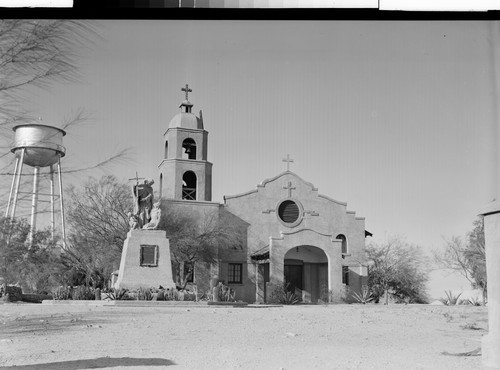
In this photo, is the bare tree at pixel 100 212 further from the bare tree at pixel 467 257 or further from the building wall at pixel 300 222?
the bare tree at pixel 467 257

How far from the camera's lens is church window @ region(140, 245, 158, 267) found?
1171 centimetres

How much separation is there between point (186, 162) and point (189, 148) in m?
0.52

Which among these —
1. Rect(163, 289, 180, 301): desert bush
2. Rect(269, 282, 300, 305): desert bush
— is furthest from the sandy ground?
Rect(269, 282, 300, 305): desert bush

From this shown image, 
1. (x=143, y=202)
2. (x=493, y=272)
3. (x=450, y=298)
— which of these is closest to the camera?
(x=493, y=272)

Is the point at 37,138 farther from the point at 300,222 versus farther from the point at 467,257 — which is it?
the point at 300,222

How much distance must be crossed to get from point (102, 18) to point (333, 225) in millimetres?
15650

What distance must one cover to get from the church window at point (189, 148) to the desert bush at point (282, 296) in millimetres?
4830

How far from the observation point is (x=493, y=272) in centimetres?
452

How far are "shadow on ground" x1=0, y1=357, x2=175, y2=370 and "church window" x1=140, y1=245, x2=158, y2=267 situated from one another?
678 centimetres

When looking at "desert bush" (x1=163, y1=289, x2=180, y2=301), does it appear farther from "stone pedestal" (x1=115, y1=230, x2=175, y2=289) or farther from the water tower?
the water tower

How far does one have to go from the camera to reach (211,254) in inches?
739

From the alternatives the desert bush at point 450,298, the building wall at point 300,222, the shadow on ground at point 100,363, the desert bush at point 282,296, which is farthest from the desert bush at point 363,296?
the shadow on ground at point 100,363

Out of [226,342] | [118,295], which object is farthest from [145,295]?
[226,342]

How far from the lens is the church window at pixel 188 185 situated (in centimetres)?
1945
